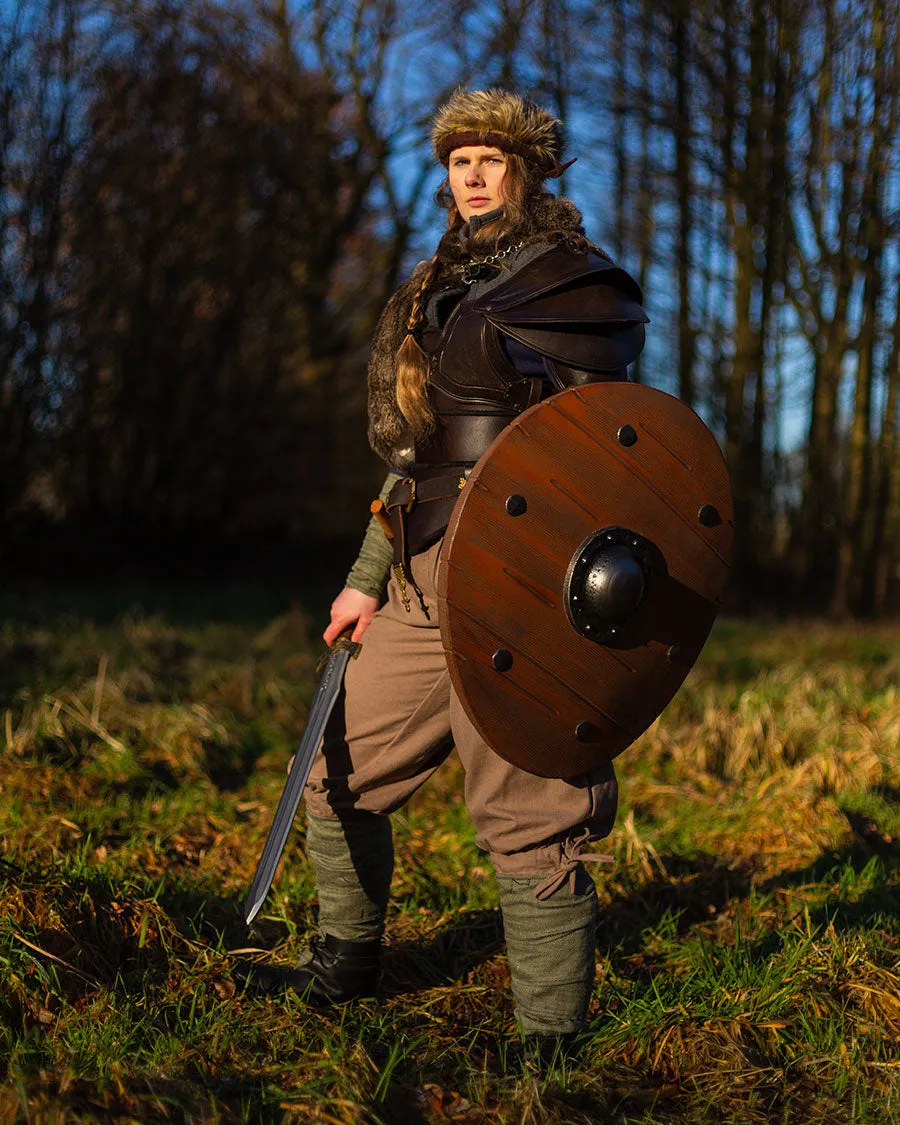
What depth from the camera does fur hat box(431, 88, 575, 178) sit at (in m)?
1.96

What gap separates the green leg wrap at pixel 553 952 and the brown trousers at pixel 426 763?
36mm

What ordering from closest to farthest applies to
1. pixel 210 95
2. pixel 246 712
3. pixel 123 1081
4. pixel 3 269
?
1. pixel 123 1081
2. pixel 246 712
3. pixel 3 269
4. pixel 210 95

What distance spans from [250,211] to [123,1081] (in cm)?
801

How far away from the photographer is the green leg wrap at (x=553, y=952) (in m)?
1.89

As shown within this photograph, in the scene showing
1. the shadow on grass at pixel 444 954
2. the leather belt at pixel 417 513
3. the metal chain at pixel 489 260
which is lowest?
the shadow on grass at pixel 444 954

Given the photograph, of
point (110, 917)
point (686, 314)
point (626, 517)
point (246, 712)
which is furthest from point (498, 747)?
point (686, 314)

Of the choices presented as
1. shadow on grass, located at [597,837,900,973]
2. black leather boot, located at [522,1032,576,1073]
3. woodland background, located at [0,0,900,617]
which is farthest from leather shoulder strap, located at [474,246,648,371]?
woodland background, located at [0,0,900,617]

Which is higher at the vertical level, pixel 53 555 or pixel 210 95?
pixel 210 95

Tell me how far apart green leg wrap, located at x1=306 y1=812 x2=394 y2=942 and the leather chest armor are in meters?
0.57

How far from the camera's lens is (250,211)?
8734 mm

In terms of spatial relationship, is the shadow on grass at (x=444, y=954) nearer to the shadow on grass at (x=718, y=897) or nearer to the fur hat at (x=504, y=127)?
the shadow on grass at (x=718, y=897)

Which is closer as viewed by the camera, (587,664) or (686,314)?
(587,664)

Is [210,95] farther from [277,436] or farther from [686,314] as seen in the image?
[686,314]

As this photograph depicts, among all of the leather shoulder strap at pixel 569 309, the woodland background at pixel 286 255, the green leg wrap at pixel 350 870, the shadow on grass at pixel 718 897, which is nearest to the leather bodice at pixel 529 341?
the leather shoulder strap at pixel 569 309
